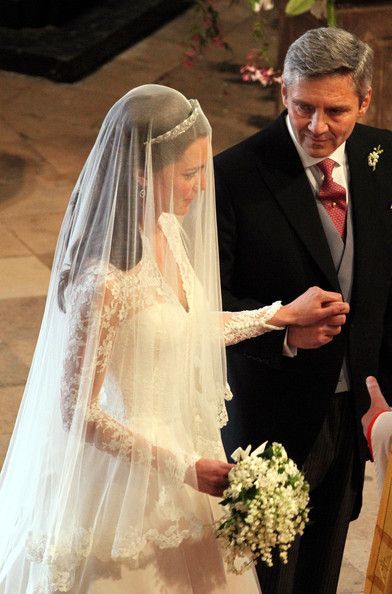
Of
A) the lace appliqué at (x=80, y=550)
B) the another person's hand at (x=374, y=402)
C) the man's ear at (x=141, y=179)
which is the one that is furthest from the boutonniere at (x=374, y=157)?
the lace appliqué at (x=80, y=550)

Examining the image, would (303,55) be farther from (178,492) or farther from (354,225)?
(178,492)

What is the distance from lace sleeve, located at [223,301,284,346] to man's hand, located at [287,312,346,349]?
0.04m

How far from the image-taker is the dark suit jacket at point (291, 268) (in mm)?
3084

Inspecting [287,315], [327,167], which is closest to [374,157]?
[327,167]

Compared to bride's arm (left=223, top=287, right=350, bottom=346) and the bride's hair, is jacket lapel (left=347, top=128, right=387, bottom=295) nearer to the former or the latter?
bride's arm (left=223, top=287, right=350, bottom=346)

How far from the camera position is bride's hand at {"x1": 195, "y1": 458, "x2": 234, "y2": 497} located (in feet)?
9.10

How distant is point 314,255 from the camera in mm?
3066

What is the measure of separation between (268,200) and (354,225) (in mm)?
227

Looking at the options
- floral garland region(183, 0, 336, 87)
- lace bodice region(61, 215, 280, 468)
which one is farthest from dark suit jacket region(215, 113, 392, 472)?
floral garland region(183, 0, 336, 87)

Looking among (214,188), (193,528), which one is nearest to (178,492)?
(193,528)

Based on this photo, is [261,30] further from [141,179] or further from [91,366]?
[91,366]

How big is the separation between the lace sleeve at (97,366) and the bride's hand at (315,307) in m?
0.43

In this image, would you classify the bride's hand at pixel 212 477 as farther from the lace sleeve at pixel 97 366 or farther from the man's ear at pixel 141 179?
the man's ear at pixel 141 179

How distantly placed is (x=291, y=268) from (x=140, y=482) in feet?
2.23
